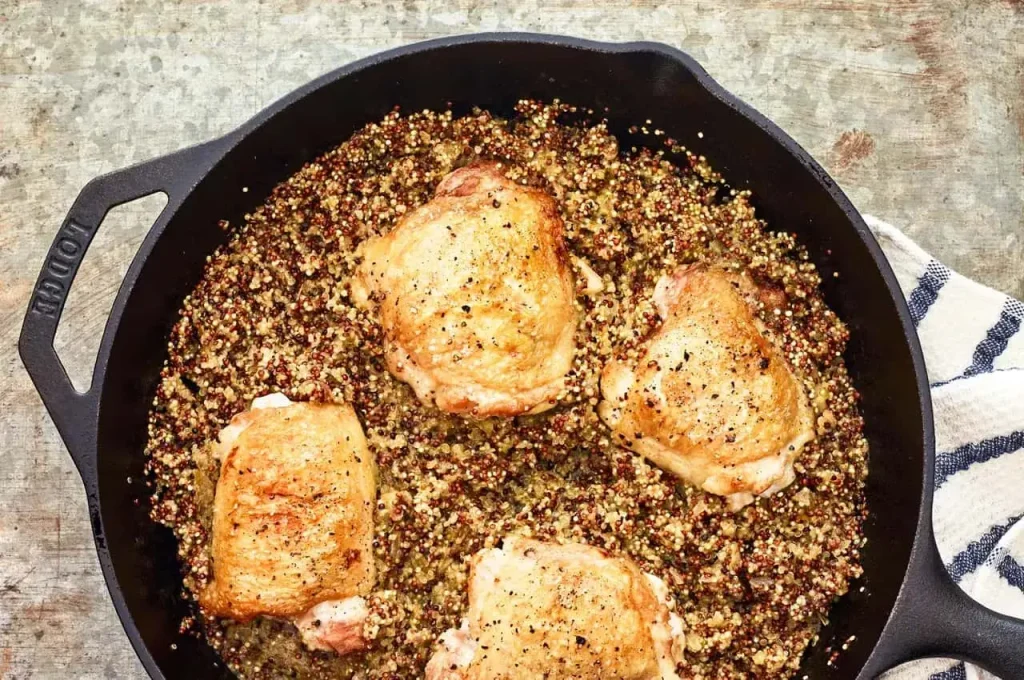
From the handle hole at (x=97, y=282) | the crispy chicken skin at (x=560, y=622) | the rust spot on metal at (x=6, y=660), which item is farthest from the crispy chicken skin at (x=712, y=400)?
the rust spot on metal at (x=6, y=660)

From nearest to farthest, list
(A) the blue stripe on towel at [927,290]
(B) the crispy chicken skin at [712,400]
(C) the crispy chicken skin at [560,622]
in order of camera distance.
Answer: (C) the crispy chicken skin at [560,622]
(B) the crispy chicken skin at [712,400]
(A) the blue stripe on towel at [927,290]

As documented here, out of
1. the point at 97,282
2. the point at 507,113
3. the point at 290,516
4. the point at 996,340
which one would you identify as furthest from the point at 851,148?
the point at 97,282

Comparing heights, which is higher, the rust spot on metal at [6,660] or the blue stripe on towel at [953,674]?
the blue stripe on towel at [953,674]

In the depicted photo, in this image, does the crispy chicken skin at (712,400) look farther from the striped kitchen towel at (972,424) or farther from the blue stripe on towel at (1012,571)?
the blue stripe on towel at (1012,571)

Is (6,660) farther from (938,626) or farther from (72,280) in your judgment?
(938,626)

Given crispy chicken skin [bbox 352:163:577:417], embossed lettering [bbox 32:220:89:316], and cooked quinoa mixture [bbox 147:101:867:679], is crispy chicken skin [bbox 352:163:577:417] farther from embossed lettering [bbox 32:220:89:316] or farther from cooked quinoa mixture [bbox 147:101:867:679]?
embossed lettering [bbox 32:220:89:316]

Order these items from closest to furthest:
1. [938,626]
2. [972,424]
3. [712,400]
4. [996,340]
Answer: [938,626] < [712,400] < [972,424] < [996,340]
